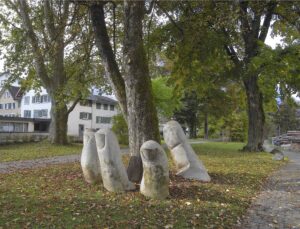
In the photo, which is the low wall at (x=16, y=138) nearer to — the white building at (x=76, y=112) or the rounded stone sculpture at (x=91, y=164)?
the white building at (x=76, y=112)

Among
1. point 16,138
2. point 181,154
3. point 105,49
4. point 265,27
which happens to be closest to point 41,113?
point 16,138

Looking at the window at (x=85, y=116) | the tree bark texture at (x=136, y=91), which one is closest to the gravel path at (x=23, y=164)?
the tree bark texture at (x=136, y=91)

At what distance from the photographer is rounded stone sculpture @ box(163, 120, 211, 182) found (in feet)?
35.0

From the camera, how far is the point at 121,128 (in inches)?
1404

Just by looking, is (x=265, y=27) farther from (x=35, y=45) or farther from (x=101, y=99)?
(x=101, y=99)

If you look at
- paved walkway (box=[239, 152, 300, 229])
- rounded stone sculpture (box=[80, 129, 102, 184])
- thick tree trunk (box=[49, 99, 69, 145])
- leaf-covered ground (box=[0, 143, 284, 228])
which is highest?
thick tree trunk (box=[49, 99, 69, 145])

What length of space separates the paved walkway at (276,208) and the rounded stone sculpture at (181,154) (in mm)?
1849

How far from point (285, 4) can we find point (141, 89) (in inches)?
657

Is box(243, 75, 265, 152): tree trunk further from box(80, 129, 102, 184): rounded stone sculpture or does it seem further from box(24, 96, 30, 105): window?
box(24, 96, 30, 105): window

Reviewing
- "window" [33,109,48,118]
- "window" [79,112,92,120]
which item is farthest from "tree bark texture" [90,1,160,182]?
"window" [33,109,48,118]

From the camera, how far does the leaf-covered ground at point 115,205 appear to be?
6.28m

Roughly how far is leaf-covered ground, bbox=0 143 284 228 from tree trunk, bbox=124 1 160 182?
1.33 metres

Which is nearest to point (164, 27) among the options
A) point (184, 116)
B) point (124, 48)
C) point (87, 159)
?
point (124, 48)

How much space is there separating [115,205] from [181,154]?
3.87 meters
